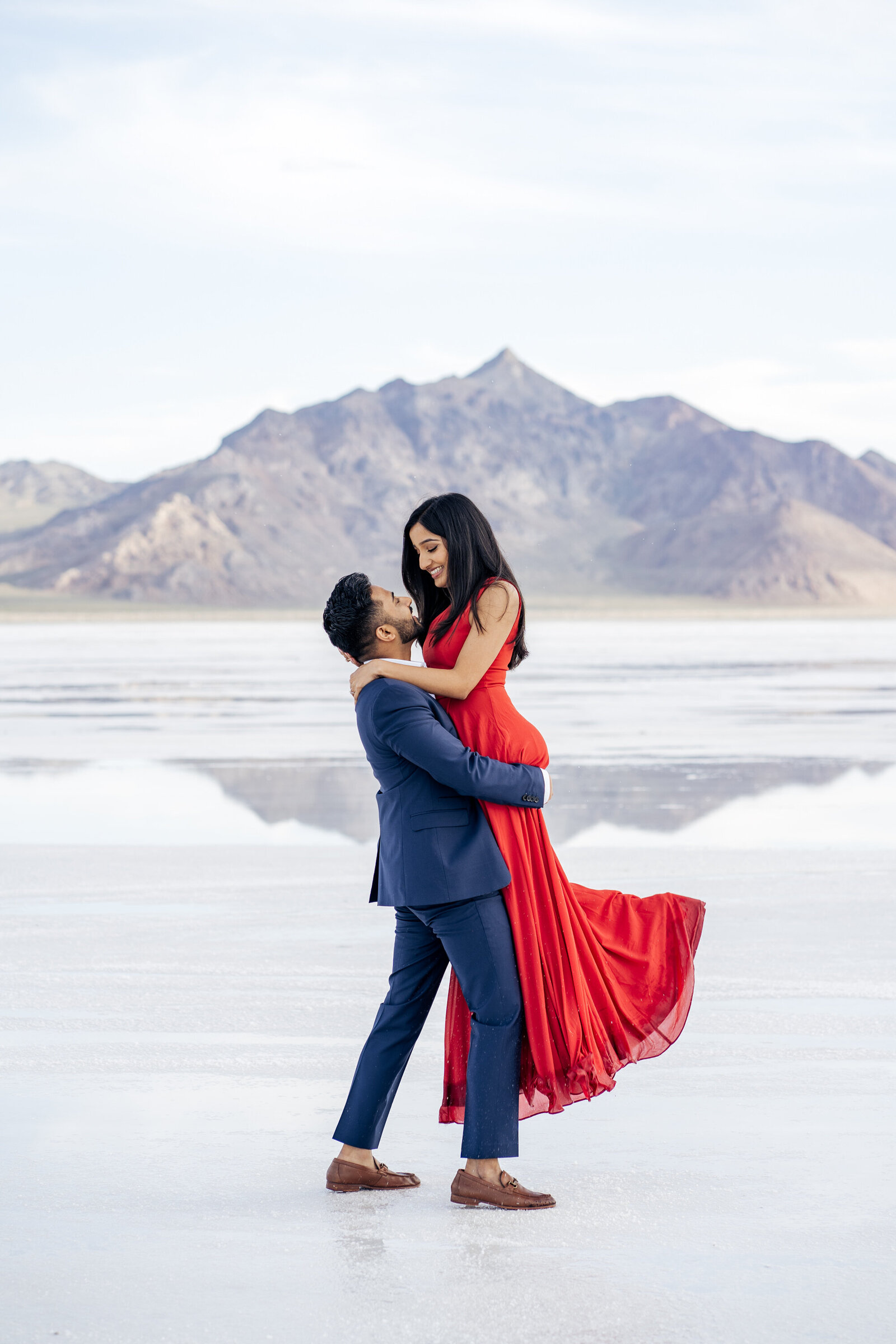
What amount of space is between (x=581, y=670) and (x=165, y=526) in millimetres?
147509

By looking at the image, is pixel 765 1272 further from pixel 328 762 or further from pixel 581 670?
pixel 581 670

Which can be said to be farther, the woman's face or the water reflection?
the water reflection

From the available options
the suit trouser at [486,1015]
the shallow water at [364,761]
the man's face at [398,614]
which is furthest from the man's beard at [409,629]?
the shallow water at [364,761]

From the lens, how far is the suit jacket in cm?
372

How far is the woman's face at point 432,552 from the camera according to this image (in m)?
3.91

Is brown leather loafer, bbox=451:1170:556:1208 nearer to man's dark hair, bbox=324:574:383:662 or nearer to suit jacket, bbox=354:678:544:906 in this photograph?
Answer: suit jacket, bbox=354:678:544:906

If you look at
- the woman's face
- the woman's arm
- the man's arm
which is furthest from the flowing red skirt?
the woman's face

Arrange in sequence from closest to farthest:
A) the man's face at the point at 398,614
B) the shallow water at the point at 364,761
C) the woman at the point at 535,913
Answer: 1. the woman at the point at 535,913
2. the man's face at the point at 398,614
3. the shallow water at the point at 364,761

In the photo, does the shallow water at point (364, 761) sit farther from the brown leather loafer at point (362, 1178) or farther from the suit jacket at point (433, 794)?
the suit jacket at point (433, 794)

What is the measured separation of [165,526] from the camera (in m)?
176

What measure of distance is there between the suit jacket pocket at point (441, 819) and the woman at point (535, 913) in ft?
0.22

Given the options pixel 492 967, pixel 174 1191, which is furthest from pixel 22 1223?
pixel 492 967

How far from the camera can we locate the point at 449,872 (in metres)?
3.77

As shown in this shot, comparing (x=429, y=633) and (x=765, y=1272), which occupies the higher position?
(x=429, y=633)
